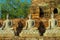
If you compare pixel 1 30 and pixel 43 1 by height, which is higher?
pixel 43 1

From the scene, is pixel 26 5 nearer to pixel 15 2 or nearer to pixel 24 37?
pixel 15 2

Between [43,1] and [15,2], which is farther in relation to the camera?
[15,2]

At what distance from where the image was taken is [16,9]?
24719 mm

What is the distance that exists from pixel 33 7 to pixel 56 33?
351 centimetres

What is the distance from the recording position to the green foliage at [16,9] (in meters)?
24.2

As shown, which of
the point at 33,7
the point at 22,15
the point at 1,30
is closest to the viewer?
the point at 1,30

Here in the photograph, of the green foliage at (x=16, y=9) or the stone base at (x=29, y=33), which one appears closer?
the stone base at (x=29, y=33)

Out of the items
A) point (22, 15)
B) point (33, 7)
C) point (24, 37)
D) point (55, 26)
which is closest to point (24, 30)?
point (24, 37)

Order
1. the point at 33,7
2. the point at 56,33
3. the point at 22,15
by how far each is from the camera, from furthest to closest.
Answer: the point at 22,15 → the point at 33,7 → the point at 56,33

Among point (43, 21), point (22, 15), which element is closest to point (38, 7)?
point (43, 21)

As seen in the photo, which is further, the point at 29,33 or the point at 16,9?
the point at 16,9

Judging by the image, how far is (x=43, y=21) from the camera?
48.0ft

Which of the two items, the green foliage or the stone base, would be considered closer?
the stone base

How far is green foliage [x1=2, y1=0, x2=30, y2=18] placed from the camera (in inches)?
955
